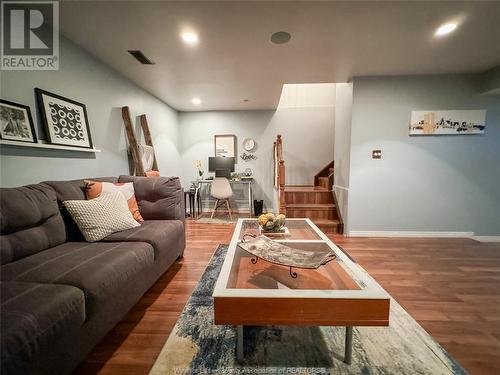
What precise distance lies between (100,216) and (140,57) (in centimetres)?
190

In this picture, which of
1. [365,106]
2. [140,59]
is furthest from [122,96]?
[365,106]

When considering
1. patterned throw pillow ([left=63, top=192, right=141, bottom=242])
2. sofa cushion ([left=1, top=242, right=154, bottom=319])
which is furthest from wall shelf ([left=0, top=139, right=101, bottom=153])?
sofa cushion ([left=1, top=242, right=154, bottom=319])

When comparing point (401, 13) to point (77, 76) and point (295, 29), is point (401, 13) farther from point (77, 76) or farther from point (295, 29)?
point (77, 76)

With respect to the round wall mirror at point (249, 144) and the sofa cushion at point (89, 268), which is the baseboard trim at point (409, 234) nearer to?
the round wall mirror at point (249, 144)

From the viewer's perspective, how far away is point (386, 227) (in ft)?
10.5

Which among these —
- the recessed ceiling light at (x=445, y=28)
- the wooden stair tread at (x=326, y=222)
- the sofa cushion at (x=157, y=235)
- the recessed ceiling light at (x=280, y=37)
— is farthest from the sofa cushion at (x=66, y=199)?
the recessed ceiling light at (x=445, y=28)

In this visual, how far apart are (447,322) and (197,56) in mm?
3233

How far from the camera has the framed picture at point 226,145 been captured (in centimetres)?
489

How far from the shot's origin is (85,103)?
2311 mm

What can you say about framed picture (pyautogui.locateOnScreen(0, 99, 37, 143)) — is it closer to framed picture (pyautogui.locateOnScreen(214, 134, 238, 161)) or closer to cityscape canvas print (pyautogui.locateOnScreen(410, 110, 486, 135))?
framed picture (pyautogui.locateOnScreen(214, 134, 238, 161))

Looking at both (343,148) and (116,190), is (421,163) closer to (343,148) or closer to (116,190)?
(343,148)

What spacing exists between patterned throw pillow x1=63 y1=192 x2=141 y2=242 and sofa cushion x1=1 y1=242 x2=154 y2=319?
0.11 meters

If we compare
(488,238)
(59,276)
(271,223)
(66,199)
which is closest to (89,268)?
(59,276)

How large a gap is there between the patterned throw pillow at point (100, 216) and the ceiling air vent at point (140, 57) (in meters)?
1.62
